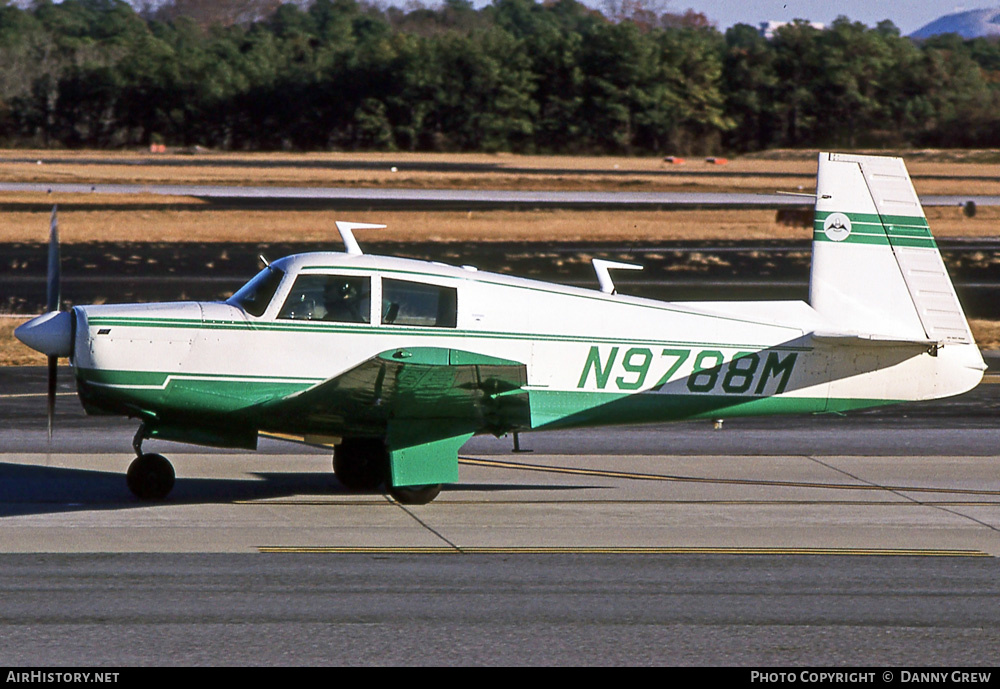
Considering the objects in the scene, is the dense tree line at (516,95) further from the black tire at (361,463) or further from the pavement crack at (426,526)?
the pavement crack at (426,526)

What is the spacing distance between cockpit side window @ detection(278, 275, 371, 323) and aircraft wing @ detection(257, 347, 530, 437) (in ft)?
1.91

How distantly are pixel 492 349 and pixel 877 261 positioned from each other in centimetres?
409

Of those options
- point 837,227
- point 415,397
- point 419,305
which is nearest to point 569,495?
point 415,397

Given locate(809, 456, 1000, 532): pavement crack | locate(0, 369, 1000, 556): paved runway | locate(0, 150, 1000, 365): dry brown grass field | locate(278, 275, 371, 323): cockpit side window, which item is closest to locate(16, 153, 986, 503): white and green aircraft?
locate(278, 275, 371, 323): cockpit side window

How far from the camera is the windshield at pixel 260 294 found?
11.8 meters

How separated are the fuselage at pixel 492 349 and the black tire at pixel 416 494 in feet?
2.84

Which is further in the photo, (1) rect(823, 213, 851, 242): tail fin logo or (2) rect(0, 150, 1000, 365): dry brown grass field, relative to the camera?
(2) rect(0, 150, 1000, 365): dry brown grass field

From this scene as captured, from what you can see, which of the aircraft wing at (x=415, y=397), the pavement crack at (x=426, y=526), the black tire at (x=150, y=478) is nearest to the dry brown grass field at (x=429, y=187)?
the black tire at (x=150, y=478)


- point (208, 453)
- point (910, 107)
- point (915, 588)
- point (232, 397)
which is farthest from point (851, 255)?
point (910, 107)

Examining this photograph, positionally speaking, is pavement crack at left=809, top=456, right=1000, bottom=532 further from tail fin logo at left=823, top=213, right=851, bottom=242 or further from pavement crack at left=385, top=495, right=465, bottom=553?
pavement crack at left=385, top=495, right=465, bottom=553

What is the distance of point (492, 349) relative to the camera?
12.0 meters

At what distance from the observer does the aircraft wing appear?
11.3 meters

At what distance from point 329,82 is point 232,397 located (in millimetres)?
94624
